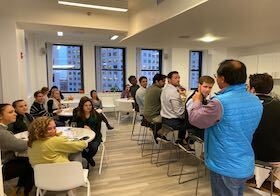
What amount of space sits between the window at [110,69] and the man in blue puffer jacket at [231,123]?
7.10 m

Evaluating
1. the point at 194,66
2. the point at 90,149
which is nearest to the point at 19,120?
the point at 90,149

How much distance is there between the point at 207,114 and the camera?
4.68 feet

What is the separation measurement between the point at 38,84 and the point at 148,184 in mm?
5841

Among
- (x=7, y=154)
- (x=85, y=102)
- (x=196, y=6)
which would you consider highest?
(x=196, y=6)

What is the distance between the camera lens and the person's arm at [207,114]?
140 cm

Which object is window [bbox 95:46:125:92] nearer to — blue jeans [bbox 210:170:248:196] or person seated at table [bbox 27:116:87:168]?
person seated at table [bbox 27:116:87:168]

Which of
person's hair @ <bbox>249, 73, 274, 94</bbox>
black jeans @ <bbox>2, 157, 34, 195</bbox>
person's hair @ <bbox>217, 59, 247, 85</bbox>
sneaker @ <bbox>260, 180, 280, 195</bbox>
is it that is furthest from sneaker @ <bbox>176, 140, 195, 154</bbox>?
black jeans @ <bbox>2, 157, 34, 195</bbox>

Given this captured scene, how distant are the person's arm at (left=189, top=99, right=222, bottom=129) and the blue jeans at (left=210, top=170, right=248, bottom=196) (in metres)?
0.37

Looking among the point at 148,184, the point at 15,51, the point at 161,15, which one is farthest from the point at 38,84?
the point at 148,184

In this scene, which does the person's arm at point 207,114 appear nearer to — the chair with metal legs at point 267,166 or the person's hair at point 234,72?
the person's hair at point 234,72

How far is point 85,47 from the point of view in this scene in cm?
794

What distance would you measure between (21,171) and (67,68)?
6021 millimetres

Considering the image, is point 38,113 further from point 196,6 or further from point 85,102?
point 196,6

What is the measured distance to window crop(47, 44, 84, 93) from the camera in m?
7.98
